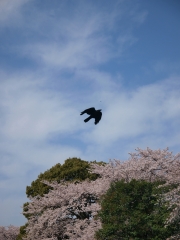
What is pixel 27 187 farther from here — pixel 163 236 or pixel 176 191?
pixel 176 191

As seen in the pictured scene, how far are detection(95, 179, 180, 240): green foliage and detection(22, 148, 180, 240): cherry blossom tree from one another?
2.77 metres

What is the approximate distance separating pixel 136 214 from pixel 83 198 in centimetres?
762

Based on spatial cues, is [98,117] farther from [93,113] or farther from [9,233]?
[9,233]

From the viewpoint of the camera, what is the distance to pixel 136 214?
15.4 meters

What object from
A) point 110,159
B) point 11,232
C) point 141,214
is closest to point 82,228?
point 110,159

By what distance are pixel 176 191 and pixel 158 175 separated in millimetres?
6815

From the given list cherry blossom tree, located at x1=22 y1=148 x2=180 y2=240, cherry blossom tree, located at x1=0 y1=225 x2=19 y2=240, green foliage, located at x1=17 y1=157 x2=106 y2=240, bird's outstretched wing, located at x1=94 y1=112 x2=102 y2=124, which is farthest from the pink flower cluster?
cherry blossom tree, located at x1=0 y1=225 x2=19 y2=240

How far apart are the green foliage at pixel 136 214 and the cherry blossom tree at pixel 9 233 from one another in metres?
25.6

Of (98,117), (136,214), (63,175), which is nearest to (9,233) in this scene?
(63,175)

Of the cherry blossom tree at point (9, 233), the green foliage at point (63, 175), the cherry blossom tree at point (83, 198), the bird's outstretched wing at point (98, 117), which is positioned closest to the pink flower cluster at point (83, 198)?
the cherry blossom tree at point (83, 198)

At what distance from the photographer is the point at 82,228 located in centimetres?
2102

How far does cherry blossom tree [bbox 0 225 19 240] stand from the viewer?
128ft

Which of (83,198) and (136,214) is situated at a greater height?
(83,198)

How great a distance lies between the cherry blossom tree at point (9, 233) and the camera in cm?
3909
